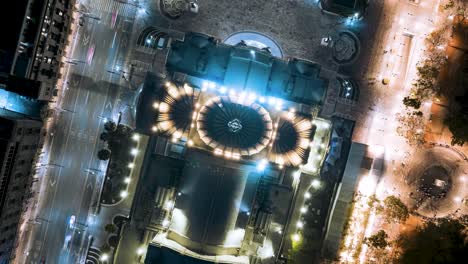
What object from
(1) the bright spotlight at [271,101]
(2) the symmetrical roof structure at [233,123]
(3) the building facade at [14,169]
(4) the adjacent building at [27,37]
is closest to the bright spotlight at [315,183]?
(2) the symmetrical roof structure at [233,123]

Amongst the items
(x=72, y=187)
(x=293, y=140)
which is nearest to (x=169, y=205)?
(x=72, y=187)

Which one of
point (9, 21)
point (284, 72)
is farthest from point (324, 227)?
point (9, 21)

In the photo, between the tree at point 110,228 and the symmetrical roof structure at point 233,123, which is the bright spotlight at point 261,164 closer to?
the symmetrical roof structure at point 233,123

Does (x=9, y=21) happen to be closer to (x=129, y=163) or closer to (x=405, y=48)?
(x=129, y=163)

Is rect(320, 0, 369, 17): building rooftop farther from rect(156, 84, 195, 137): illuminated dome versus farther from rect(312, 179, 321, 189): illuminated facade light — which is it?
Answer: rect(312, 179, 321, 189): illuminated facade light

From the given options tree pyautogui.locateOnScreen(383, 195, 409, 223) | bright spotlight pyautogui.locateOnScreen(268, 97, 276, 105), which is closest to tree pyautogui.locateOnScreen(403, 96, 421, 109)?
tree pyautogui.locateOnScreen(383, 195, 409, 223)

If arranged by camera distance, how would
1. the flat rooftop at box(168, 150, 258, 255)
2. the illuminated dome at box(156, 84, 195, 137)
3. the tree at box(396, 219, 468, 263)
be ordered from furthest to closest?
the tree at box(396, 219, 468, 263) < the illuminated dome at box(156, 84, 195, 137) < the flat rooftop at box(168, 150, 258, 255)
